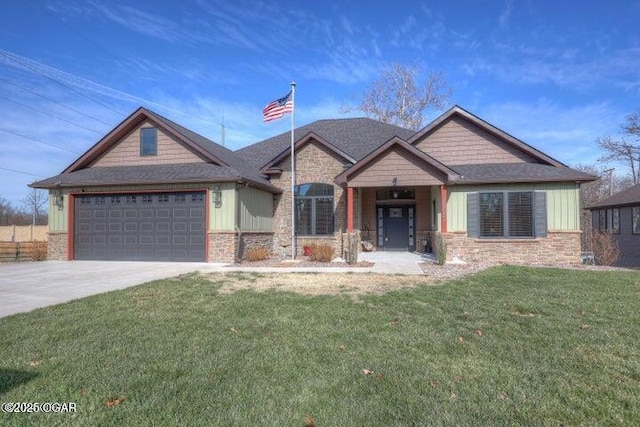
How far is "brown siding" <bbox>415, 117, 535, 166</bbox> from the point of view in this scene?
52.2ft

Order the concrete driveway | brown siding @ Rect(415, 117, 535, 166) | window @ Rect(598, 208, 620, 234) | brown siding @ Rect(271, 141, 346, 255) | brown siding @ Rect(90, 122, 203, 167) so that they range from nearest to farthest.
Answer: the concrete driveway < brown siding @ Rect(415, 117, 535, 166) < brown siding @ Rect(90, 122, 203, 167) < brown siding @ Rect(271, 141, 346, 255) < window @ Rect(598, 208, 620, 234)

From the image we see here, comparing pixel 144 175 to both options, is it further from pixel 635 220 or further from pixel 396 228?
pixel 635 220

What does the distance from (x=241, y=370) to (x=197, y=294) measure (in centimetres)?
435

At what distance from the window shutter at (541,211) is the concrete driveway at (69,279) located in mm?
11360

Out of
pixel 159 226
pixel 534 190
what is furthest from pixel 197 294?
pixel 534 190

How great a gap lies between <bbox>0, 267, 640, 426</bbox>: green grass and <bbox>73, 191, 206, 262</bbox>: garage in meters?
7.46

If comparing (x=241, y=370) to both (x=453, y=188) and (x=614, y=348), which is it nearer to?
(x=614, y=348)

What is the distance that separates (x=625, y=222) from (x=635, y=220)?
2.29ft

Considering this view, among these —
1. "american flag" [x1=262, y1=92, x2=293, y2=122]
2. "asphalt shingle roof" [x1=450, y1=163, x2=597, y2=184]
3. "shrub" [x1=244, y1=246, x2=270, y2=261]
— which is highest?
"american flag" [x1=262, y1=92, x2=293, y2=122]

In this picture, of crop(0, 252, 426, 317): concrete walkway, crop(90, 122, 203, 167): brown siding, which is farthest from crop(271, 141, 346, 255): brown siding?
crop(90, 122, 203, 167): brown siding

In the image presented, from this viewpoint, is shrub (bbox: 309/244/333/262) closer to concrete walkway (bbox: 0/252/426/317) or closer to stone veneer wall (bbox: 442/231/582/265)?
concrete walkway (bbox: 0/252/426/317)

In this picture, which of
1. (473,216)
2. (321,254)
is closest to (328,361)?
(321,254)

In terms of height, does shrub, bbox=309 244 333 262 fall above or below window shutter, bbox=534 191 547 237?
below

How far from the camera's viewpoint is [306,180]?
17.7m
